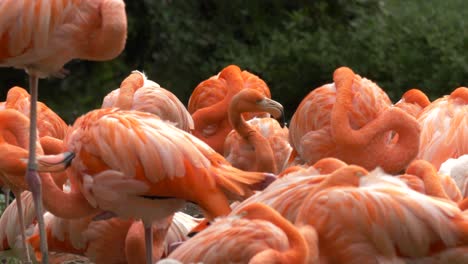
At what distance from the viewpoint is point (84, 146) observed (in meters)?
5.46

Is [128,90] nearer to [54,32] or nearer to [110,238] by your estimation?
[110,238]

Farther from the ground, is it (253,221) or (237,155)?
(253,221)

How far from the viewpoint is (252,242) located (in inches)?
177

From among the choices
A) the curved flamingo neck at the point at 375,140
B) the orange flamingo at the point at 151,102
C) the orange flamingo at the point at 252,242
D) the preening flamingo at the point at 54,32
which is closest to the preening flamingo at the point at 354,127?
the curved flamingo neck at the point at 375,140

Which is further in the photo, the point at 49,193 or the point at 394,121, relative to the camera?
the point at 394,121

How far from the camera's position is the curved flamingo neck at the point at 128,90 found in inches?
281

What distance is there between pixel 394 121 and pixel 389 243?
213 centimetres

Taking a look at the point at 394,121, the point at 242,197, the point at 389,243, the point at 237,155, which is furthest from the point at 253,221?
the point at 237,155

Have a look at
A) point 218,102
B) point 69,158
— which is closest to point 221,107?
point 218,102

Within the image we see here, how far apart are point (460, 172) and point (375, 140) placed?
2.96ft

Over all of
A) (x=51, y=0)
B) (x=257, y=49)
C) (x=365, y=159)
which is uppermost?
(x=51, y=0)

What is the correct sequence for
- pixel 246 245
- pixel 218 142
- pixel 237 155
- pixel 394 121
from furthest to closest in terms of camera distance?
1. pixel 218 142
2. pixel 237 155
3. pixel 394 121
4. pixel 246 245

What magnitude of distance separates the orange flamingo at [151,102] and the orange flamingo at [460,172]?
1.73m

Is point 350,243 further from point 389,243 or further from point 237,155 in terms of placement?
point 237,155
